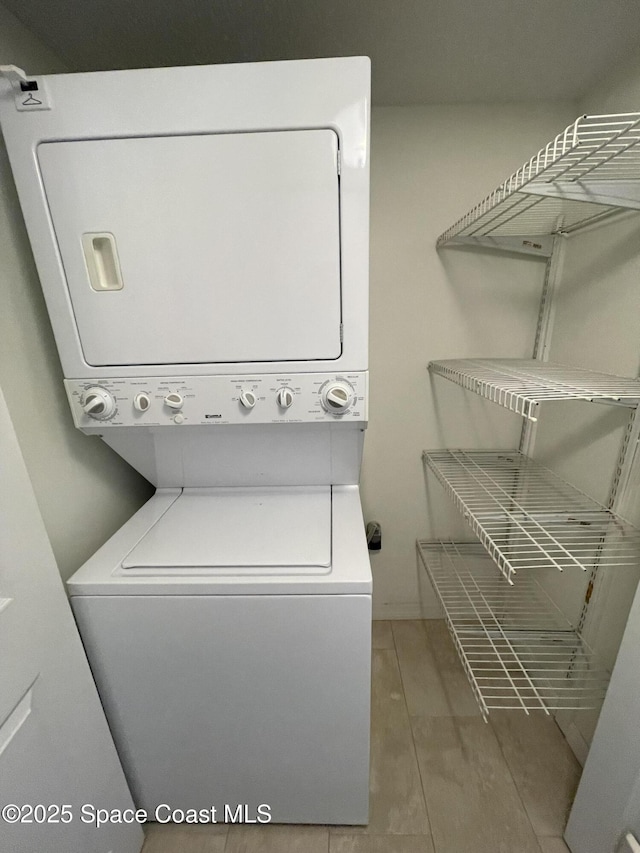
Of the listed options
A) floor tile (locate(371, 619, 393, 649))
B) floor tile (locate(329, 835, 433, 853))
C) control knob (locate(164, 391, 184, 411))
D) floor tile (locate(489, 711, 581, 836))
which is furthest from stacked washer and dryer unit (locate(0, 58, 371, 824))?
floor tile (locate(371, 619, 393, 649))

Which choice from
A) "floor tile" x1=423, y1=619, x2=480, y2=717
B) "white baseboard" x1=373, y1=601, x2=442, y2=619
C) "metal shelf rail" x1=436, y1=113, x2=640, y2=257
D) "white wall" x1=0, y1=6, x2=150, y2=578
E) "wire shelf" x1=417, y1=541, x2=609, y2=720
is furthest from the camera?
"white baseboard" x1=373, y1=601, x2=442, y2=619

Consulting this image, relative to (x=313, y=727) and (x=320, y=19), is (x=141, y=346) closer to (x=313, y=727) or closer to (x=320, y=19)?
(x=320, y=19)

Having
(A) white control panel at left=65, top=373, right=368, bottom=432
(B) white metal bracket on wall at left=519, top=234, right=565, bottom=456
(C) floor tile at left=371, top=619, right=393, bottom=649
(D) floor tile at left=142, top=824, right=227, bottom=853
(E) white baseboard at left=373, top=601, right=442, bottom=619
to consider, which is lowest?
(D) floor tile at left=142, top=824, right=227, bottom=853

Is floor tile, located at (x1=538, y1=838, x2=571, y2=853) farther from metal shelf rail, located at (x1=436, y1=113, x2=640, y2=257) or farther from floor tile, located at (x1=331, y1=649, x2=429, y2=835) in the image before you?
metal shelf rail, located at (x1=436, y1=113, x2=640, y2=257)

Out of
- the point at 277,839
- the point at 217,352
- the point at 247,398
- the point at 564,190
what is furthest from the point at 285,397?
the point at 277,839

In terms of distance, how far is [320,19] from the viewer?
1.05m

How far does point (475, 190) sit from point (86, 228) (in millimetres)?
1470

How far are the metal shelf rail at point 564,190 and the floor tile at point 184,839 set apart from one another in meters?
2.25

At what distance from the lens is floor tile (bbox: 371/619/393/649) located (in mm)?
2000

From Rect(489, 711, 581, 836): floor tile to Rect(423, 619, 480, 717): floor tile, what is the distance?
0.37 ft

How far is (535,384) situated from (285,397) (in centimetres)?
76

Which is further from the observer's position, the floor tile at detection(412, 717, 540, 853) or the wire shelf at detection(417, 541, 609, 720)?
the wire shelf at detection(417, 541, 609, 720)

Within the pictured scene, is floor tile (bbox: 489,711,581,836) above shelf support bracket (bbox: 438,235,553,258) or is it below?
below

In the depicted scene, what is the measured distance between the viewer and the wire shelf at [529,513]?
4.03ft
